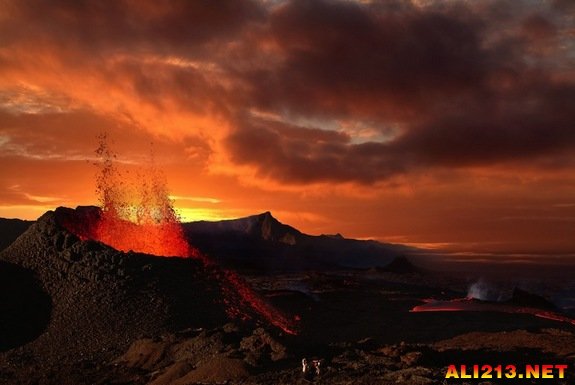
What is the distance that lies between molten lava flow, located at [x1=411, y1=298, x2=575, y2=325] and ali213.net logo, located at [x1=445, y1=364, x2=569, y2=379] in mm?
18207

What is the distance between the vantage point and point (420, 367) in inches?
557

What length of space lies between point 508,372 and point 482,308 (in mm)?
21935

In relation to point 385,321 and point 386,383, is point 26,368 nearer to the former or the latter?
point 386,383

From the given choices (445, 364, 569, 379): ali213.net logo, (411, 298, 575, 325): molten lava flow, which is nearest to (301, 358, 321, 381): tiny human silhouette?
(445, 364, 569, 379): ali213.net logo

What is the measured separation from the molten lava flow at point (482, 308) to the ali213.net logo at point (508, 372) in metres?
18.2

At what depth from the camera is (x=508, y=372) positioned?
47.8 ft

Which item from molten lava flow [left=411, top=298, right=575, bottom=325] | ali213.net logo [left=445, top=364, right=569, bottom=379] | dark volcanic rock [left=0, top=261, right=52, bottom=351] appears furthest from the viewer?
molten lava flow [left=411, top=298, right=575, bottom=325]

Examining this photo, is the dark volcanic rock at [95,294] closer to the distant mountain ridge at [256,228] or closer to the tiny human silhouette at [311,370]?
the tiny human silhouette at [311,370]

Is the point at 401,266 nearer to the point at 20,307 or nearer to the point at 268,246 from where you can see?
the point at 268,246

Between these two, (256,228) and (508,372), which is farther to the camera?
(256,228)

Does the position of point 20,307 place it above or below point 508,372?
above

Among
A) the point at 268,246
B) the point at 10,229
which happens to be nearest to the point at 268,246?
the point at 268,246

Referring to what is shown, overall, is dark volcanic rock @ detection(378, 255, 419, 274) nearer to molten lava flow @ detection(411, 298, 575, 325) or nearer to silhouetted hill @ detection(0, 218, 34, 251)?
molten lava flow @ detection(411, 298, 575, 325)

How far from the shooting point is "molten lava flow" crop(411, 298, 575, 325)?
3388 centimetres
